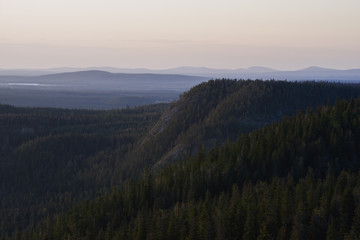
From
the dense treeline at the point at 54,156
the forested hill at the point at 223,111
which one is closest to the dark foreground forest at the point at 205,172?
the forested hill at the point at 223,111

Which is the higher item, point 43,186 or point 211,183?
point 211,183

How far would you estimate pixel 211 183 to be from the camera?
64062 millimetres

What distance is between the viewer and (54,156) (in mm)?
128375

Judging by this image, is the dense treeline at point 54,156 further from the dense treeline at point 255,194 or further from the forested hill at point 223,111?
the dense treeline at point 255,194

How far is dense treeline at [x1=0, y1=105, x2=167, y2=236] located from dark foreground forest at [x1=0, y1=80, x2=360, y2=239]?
44cm

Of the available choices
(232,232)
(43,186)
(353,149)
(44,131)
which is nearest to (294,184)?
(353,149)

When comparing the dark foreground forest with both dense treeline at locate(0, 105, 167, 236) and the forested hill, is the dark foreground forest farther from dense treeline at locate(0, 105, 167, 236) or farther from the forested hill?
dense treeline at locate(0, 105, 167, 236)

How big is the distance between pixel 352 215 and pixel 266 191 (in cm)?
1088

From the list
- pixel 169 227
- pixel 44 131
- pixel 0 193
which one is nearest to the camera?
pixel 169 227

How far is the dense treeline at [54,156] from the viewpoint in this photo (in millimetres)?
96638

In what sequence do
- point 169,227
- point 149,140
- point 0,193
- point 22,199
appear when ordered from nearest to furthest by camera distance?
point 169,227
point 22,199
point 0,193
point 149,140

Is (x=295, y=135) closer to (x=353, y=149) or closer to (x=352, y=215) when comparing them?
(x=353, y=149)

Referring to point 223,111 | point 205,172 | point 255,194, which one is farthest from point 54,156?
point 255,194

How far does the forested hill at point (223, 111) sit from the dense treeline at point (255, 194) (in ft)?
75.4
